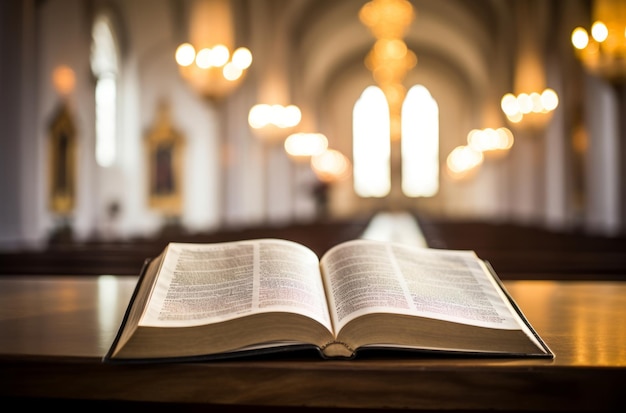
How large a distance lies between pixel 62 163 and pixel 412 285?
10.6 meters

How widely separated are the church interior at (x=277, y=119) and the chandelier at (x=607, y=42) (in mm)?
23

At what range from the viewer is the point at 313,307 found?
134cm

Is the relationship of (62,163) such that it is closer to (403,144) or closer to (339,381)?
(339,381)

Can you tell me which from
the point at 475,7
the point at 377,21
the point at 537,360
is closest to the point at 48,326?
the point at 537,360

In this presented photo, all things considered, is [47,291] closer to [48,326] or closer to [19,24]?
[48,326]

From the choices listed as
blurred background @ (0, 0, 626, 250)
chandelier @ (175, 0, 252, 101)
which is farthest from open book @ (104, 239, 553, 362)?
chandelier @ (175, 0, 252, 101)

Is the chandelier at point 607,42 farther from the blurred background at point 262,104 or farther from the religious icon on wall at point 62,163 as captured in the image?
the religious icon on wall at point 62,163

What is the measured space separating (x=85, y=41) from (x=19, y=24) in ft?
10.1

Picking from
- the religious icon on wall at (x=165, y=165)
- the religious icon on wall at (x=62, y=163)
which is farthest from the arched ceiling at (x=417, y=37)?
the religious icon on wall at (x=62, y=163)

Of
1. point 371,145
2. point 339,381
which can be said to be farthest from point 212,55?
point 371,145

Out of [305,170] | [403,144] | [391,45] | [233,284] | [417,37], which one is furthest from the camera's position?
[403,144]

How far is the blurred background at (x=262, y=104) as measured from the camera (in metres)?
8.47

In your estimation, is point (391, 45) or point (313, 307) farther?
point (391, 45)

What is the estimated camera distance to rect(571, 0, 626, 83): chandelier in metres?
7.32
